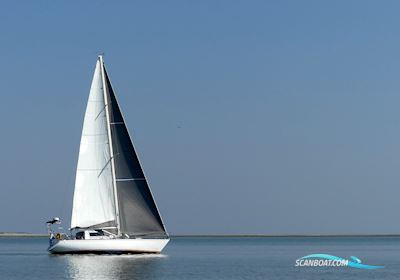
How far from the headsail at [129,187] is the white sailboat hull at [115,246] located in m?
1.14

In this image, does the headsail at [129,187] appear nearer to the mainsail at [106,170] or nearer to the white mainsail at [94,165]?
the mainsail at [106,170]

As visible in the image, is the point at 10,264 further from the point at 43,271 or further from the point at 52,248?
the point at 43,271

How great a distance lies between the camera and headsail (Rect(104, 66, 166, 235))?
77938 millimetres

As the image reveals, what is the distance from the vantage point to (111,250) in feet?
251

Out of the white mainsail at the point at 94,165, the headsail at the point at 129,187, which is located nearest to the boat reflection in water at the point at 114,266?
the headsail at the point at 129,187

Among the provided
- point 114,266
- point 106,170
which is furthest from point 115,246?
point 114,266

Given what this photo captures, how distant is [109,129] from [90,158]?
9.82ft

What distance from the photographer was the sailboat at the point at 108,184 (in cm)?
7806

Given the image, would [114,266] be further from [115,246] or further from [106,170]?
[106,170]

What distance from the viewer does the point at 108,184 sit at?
79062 millimetres

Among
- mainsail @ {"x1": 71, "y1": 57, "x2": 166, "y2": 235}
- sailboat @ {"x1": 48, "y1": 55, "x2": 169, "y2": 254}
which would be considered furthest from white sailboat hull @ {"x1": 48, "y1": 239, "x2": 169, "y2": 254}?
mainsail @ {"x1": 71, "y1": 57, "x2": 166, "y2": 235}

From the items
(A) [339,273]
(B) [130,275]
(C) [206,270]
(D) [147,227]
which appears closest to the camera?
(B) [130,275]

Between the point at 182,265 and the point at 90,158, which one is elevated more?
the point at 90,158

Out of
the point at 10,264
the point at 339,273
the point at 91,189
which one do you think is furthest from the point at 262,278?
the point at 10,264
